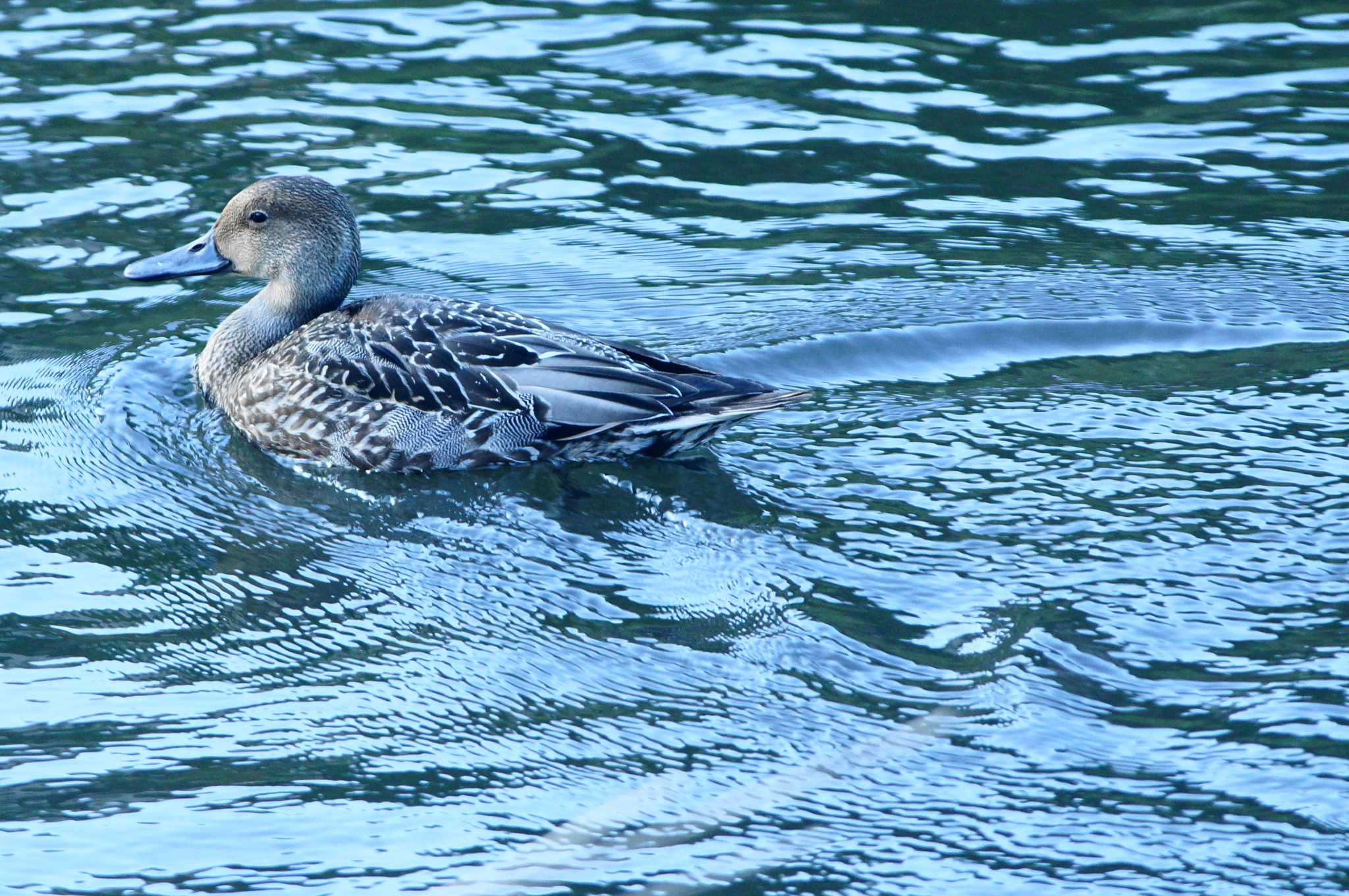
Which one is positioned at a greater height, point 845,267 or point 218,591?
point 845,267

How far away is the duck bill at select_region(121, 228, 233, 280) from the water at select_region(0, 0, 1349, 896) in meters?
0.41

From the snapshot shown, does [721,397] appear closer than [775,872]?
No

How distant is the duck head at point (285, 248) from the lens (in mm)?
7785

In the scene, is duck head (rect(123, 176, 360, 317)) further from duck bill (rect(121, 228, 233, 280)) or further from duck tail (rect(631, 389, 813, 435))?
duck tail (rect(631, 389, 813, 435))

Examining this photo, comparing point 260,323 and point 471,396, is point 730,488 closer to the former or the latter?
point 471,396

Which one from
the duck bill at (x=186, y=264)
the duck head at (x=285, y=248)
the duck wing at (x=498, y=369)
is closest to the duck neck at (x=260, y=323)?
the duck head at (x=285, y=248)

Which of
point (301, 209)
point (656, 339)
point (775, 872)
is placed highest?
point (301, 209)

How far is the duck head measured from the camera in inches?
307

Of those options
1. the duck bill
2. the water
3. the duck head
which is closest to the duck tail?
the water

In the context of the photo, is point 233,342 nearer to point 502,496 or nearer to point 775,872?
point 502,496

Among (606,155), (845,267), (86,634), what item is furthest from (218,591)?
(606,155)

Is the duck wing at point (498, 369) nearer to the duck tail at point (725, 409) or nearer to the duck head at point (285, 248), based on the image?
the duck tail at point (725, 409)

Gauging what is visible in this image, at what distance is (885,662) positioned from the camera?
5.39 m

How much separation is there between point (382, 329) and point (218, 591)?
1.64 metres
